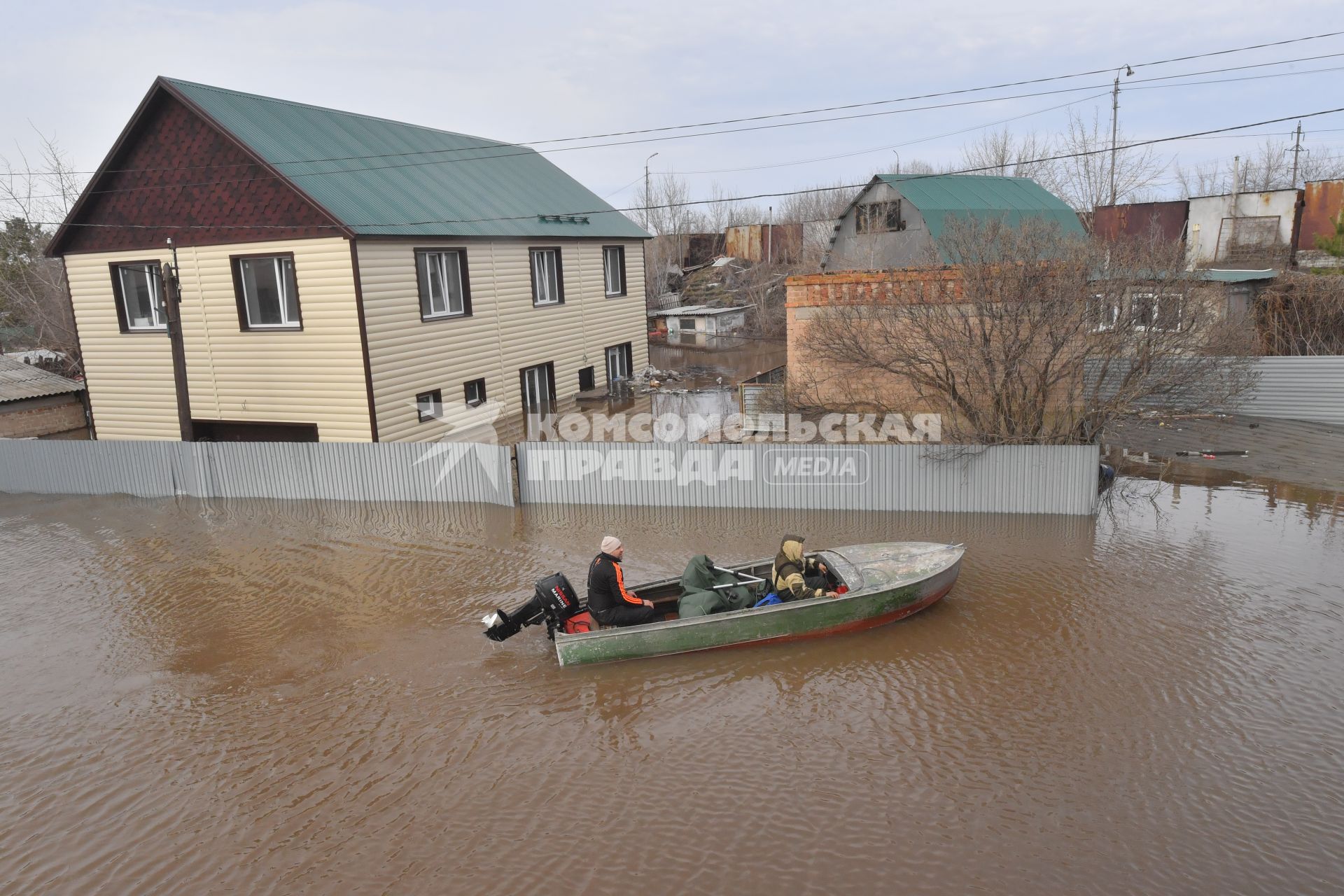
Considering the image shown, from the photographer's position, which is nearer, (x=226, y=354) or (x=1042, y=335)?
(x=1042, y=335)

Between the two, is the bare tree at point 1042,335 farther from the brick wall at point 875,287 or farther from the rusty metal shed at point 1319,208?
the rusty metal shed at point 1319,208

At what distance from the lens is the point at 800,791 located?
7.27 m

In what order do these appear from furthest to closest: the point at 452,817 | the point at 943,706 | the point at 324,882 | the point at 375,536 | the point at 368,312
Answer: the point at 368,312 < the point at 375,536 < the point at 943,706 < the point at 452,817 < the point at 324,882

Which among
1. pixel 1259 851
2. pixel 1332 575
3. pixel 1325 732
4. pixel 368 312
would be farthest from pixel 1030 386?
pixel 368 312

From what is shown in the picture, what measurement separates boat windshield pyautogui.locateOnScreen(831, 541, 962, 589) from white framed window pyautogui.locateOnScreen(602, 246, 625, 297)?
18.1 meters

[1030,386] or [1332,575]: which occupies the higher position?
[1030,386]

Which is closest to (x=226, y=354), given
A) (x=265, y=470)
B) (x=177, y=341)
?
Answer: (x=177, y=341)

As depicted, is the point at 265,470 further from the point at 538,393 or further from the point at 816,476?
the point at 816,476

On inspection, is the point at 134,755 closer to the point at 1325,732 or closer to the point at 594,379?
the point at 1325,732

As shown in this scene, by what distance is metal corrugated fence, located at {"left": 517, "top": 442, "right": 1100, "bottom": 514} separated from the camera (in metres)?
14.2

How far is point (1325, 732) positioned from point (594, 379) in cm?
2149

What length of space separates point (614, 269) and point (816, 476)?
15.2 metres

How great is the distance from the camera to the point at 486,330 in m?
21.6

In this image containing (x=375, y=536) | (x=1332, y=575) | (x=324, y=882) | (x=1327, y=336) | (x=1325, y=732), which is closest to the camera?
(x=324, y=882)
